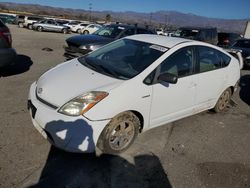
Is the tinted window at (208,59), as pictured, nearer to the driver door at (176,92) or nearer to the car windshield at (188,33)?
the driver door at (176,92)

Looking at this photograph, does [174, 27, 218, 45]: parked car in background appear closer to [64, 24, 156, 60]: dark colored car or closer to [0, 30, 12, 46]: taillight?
[64, 24, 156, 60]: dark colored car

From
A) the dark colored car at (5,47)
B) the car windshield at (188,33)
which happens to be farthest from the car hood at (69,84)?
the car windshield at (188,33)

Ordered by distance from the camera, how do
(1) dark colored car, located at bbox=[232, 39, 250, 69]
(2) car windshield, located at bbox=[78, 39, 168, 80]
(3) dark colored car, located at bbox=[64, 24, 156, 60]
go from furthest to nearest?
(1) dark colored car, located at bbox=[232, 39, 250, 69], (3) dark colored car, located at bbox=[64, 24, 156, 60], (2) car windshield, located at bbox=[78, 39, 168, 80]

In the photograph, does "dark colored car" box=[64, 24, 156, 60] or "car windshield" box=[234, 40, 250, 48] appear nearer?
"dark colored car" box=[64, 24, 156, 60]

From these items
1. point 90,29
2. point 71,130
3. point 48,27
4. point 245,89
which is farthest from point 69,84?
point 90,29

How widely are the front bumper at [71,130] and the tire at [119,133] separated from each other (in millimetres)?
156

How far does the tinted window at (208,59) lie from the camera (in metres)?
4.84

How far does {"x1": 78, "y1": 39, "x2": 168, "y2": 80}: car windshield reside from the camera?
4062 mm

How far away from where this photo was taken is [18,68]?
8.40 m

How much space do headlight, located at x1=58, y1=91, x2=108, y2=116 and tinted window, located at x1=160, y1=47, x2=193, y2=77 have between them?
3.81 ft

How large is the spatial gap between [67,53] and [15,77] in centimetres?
253

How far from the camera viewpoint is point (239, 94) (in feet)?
26.5

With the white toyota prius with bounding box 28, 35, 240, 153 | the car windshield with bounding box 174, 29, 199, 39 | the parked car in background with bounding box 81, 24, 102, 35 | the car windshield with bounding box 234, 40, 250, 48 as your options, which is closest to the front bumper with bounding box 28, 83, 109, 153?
the white toyota prius with bounding box 28, 35, 240, 153

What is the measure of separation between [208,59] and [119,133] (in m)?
2.41
